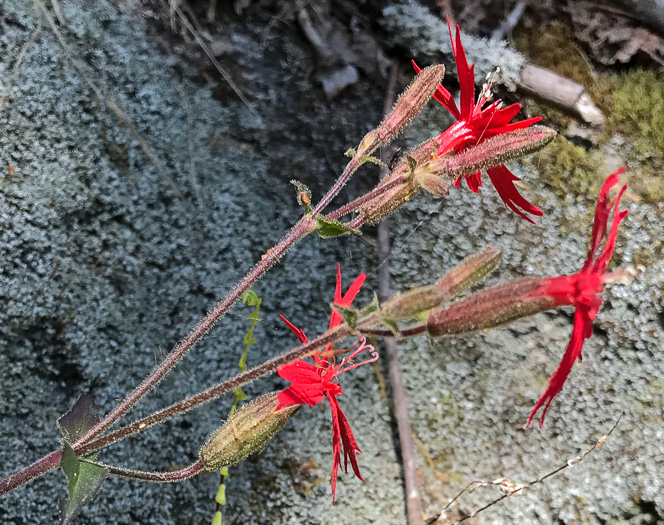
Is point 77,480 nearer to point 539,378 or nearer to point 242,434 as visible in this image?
point 242,434

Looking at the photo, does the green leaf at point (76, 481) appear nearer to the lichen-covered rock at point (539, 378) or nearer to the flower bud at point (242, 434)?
the flower bud at point (242, 434)

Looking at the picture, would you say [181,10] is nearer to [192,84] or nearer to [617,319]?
[192,84]

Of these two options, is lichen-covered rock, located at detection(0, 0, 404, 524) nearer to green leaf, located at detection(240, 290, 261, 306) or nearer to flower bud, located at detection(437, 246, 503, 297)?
green leaf, located at detection(240, 290, 261, 306)

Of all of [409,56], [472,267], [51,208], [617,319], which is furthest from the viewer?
[409,56]

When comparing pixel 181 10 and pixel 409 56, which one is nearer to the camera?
pixel 181 10

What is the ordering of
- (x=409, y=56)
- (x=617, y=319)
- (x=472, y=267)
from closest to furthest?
(x=472, y=267), (x=617, y=319), (x=409, y=56)

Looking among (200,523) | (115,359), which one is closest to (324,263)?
(115,359)

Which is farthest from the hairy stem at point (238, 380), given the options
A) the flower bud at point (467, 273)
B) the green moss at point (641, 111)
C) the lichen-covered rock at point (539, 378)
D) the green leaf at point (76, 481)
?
the green moss at point (641, 111)
